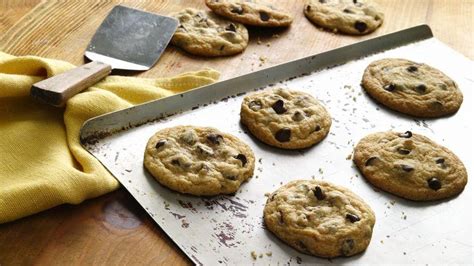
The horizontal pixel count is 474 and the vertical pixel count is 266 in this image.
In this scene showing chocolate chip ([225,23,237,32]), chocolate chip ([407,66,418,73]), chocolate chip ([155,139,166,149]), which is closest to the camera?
chocolate chip ([155,139,166,149])

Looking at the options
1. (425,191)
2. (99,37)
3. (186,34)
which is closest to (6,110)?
(99,37)

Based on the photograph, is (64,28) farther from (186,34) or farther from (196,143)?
(196,143)

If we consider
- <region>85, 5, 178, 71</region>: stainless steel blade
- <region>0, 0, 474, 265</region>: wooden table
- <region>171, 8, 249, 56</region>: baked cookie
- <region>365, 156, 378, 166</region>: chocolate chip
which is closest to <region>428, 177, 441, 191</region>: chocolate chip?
<region>365, 156, 378, 166</region>: chocolate chip

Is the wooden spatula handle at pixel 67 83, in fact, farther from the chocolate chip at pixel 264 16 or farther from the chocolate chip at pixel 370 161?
the chocolate chip at pixel 370 161

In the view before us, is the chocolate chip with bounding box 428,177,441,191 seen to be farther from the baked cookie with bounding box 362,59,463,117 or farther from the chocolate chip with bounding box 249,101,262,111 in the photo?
the chocolate chip with bounding box 249,101,262,111

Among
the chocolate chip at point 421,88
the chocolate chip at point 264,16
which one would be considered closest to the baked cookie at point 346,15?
the chocolate chip at point 264,16

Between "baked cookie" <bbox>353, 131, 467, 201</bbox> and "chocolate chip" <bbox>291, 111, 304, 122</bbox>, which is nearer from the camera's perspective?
"baked cookie" <bbox>353, 131, 467, 201</bbox>

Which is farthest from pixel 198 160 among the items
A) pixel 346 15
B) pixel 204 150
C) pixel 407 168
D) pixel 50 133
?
pixel 346 15
